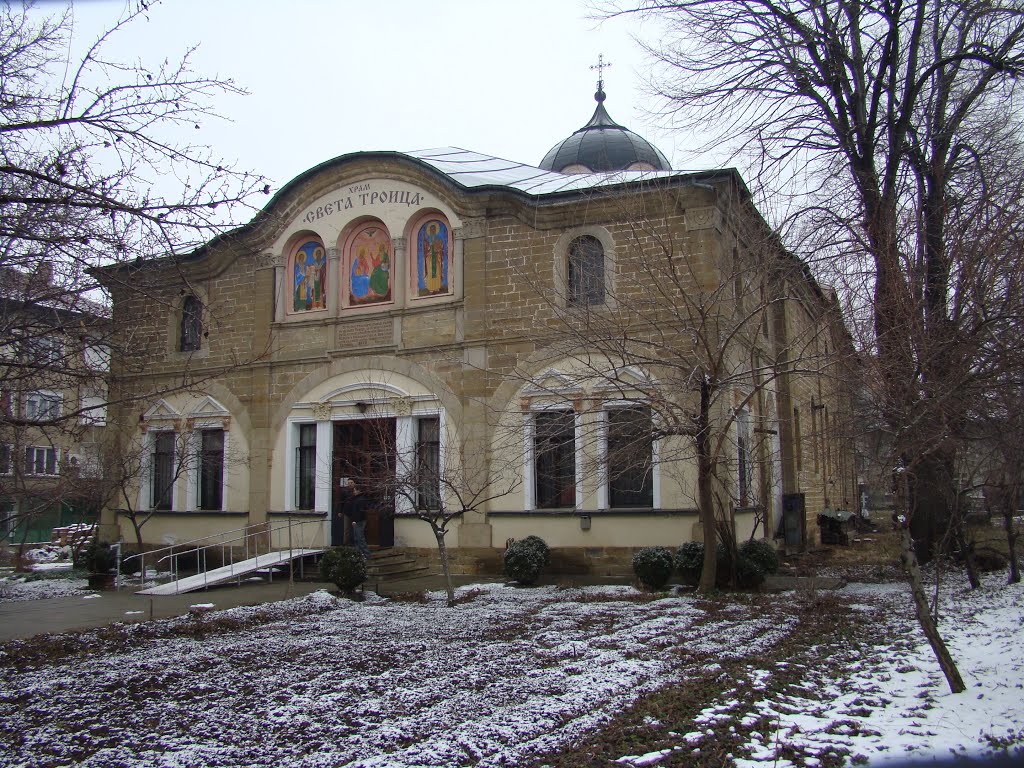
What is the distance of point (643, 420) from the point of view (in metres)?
13.1

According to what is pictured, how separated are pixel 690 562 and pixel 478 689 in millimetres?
7433

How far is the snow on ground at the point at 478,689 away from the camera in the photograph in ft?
19.1

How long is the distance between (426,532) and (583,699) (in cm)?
1124

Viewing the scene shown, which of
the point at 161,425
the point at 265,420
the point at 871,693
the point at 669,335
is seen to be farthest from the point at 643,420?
the point at 161,425

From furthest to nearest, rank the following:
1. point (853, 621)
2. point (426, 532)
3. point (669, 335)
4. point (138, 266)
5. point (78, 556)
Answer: point (78, 556) → point (426, 532) → point (669, 335) → point (853, 621) → point (138, 266)

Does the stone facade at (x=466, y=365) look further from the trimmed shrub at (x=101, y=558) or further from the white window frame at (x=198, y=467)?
the trimmed shrub at (x=101, y=558)

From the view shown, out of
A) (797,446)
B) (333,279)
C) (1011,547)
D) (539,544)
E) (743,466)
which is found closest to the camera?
(1011,547)

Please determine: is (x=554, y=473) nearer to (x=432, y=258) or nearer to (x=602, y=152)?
(x=432, y=258)

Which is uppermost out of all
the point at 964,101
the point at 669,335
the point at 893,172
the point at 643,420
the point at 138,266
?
the point at 964,101

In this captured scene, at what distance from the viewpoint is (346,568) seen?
13672 mm

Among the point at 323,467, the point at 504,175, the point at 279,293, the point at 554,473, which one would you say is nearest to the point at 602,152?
the point at 504,175

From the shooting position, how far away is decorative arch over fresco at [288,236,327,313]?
2009 cm

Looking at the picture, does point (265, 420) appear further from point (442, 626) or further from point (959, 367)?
point (959, 367)

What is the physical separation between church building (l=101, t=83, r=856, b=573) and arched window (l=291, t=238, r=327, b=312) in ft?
0.14
